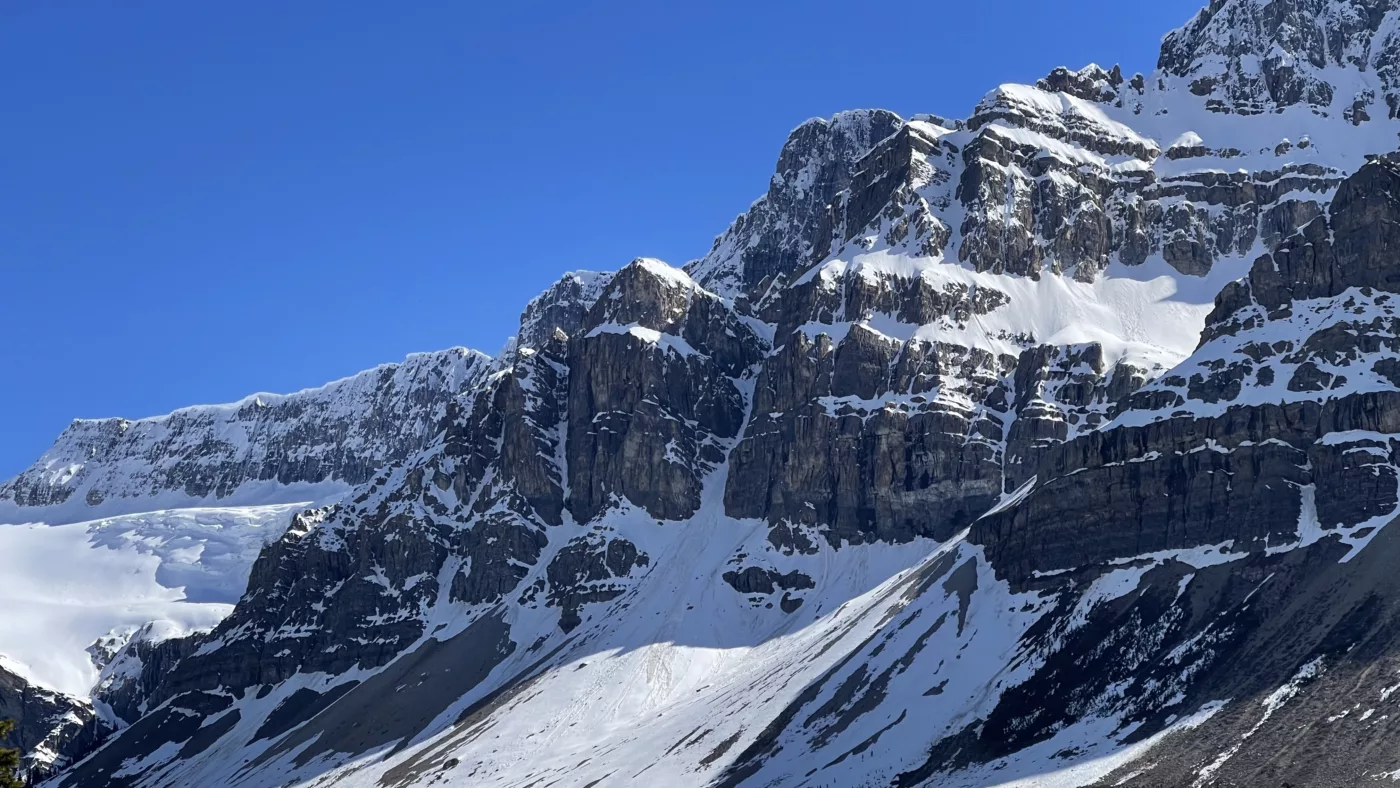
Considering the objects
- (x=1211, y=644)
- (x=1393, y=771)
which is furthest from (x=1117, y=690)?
(x=1393, y=771)

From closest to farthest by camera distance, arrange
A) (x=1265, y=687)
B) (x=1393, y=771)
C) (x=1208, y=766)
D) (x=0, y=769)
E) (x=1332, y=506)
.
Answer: (x=0, y=769) → (x=1393, y=771) → (x=1208, y=766) → (x=1265, y=687) → (x=1332, y=506)

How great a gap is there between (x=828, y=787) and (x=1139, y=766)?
138 feet

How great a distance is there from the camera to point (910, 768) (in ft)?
631

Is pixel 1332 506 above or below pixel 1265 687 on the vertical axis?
above

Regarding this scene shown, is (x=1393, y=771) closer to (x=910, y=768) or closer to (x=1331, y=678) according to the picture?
(x=1331, y=678)

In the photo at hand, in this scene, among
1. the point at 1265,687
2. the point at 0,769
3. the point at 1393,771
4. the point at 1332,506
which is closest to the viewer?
the point at 0,769

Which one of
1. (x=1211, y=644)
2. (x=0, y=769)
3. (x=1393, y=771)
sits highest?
(x=0, y=769)

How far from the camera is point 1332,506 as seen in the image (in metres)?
197

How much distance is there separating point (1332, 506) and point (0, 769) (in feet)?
517

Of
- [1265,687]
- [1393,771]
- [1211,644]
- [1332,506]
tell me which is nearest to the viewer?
[1393,771]

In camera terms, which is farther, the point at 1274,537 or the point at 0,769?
the point at 1274,537

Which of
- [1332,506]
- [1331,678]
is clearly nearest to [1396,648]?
[1331,678]

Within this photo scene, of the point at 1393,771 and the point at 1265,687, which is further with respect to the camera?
the point at 1265,687

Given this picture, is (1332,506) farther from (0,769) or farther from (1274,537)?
(0,769)
